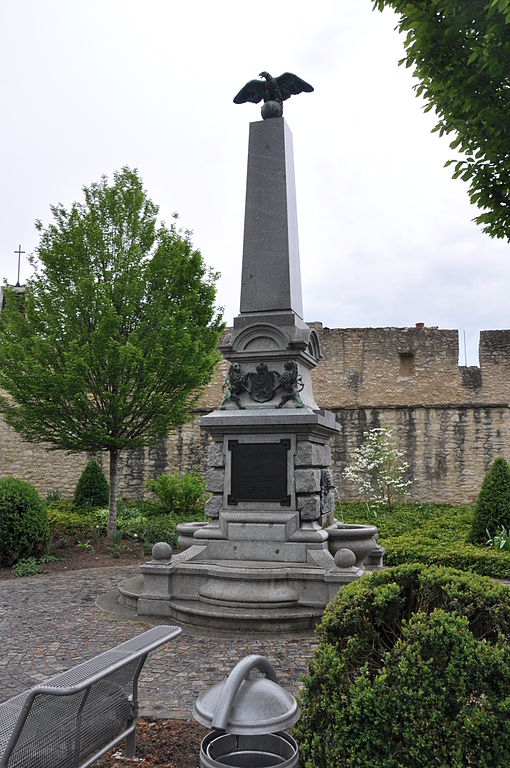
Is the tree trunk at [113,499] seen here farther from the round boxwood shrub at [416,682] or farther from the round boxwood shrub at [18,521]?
the round boxwood shrub at [416,682]

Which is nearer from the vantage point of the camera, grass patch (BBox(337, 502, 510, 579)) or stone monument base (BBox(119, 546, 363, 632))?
stone monument base (BBox(119, 546, 363, 632))

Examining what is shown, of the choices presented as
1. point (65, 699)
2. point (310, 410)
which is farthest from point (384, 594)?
point (310, 410)

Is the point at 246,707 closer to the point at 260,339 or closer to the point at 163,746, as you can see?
the point at 163,746

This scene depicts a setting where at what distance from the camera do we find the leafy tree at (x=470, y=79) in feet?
17.1

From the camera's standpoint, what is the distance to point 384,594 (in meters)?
2.90

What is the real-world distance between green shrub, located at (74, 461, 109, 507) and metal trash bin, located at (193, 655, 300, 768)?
13.5m

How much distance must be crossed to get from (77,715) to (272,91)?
803 centimetres

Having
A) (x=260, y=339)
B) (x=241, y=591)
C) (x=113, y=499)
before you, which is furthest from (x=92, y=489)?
(x=241, y=591)

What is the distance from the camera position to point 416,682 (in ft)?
8.33

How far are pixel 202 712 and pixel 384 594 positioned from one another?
94cm

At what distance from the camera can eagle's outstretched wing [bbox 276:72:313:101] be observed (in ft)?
28.5

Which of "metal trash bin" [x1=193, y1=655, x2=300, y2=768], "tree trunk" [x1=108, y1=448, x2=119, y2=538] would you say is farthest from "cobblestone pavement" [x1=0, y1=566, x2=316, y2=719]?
"tree trunk" [x1=108, y1=448, x2=119, y2=538]

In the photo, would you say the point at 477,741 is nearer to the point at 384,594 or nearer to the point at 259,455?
the point at 384,594

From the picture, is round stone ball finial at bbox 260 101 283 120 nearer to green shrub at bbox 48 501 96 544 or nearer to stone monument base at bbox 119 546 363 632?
stone monument base at bbox 119 546 363 632
